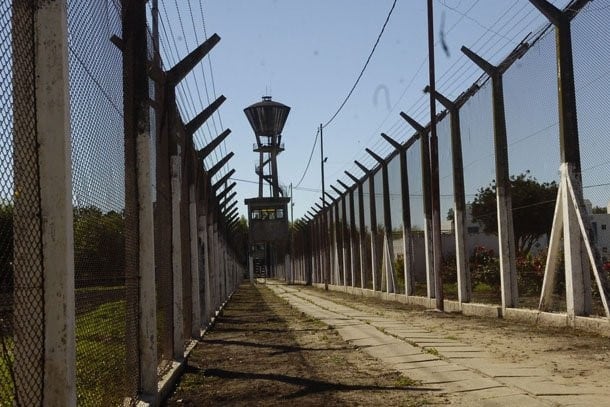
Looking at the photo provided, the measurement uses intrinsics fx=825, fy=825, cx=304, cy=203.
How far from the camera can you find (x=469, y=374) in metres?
6.52

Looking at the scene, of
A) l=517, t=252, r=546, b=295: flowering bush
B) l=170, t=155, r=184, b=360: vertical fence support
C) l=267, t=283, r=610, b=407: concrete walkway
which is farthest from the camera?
l=517, t=252, r=546, b=295: flowering bush

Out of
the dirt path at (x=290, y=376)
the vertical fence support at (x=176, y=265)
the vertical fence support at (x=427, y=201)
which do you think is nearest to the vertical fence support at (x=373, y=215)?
the vertical fence support at (x=427, y=201)

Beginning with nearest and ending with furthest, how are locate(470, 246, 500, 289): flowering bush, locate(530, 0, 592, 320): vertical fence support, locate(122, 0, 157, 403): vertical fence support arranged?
locate(122, 0, 157, 403): vertical fence support, locate(530, 0, 592, 320): vertical fence support, locate(470, 246, 500, 289): flowering bush

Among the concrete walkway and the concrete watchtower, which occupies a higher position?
the concrete watchtower

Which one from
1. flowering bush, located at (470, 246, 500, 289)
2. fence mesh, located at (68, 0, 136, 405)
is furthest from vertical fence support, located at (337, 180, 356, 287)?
fence mesh, located at (68, 0, 136, 405)

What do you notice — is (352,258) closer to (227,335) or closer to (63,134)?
(227,335)

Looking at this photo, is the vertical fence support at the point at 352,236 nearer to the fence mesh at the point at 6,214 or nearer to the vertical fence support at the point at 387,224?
the vertical fence support at the point at 387,224

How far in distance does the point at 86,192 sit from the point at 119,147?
→ 124 centimetres

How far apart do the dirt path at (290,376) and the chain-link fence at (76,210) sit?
1.91ft

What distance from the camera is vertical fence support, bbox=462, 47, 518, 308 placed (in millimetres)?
12242

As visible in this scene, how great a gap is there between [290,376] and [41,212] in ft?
14.4

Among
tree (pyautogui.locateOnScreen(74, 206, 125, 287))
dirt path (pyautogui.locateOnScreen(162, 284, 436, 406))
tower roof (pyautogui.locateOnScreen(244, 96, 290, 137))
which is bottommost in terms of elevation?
dirt path (pyautogui.locateOnScreen(162, 284, 436, 406))

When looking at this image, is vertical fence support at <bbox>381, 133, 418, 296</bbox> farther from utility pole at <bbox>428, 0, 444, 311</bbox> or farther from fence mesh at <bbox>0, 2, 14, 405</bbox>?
fence mesh at <bbox>0, 2, 14, 405</bbox>

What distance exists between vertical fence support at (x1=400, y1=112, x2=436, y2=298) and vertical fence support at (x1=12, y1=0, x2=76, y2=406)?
1455 cm
